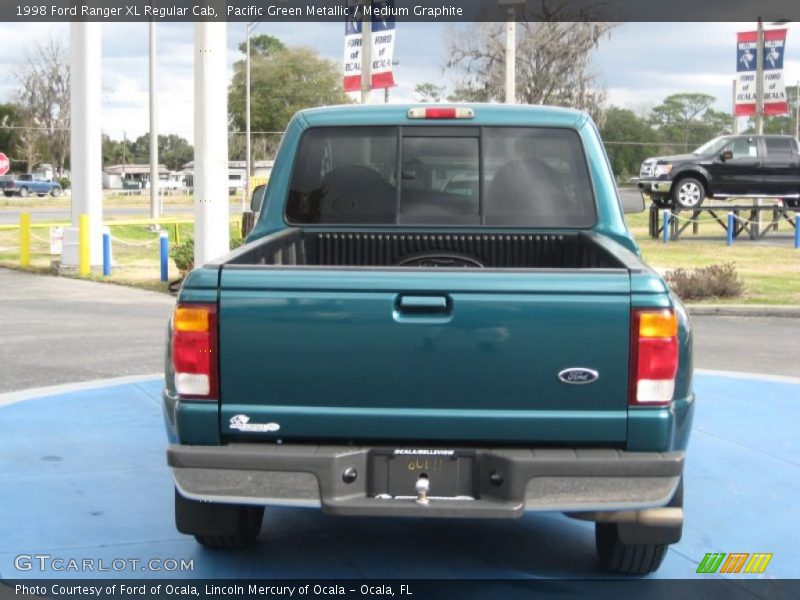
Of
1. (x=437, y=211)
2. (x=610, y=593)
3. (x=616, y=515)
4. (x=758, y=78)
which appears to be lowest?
(x=610, y=593)

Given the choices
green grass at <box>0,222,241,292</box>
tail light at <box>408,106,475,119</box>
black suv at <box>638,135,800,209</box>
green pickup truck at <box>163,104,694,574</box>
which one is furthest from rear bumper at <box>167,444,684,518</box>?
black suv at <box>638,135,800,209</box>

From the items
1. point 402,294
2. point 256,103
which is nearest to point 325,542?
point 402,294

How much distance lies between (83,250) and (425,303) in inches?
675

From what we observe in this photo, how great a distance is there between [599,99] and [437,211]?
1894 inches

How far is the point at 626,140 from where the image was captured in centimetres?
8975

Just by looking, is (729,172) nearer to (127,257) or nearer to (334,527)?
(127,257)

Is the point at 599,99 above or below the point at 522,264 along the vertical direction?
above

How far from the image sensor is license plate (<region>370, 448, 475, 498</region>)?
4.39m

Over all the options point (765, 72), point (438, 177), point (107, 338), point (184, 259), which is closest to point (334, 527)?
point (438, 177)

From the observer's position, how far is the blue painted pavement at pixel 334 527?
5.29 meters

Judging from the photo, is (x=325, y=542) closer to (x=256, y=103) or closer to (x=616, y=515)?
(x=616, y=515)

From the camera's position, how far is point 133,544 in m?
5.54

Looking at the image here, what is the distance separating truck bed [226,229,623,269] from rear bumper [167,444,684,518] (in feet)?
5.67

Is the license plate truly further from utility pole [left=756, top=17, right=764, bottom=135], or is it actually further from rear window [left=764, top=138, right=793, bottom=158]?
rear window [left=764, top=138, right=793, bottom=158]
